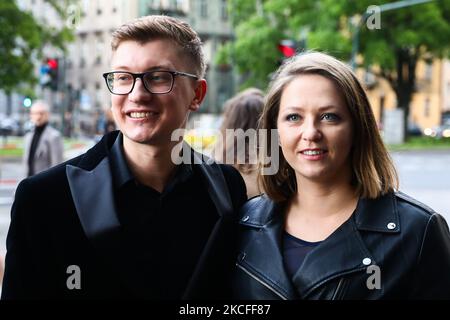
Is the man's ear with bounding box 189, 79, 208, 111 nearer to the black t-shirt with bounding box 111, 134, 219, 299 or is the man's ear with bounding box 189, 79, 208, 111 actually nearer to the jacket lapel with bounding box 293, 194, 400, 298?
the black t-shirt with bounding box 111, 134, 219, 299

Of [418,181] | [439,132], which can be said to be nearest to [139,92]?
[418,181]

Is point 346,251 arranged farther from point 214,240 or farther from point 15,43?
point 15,43

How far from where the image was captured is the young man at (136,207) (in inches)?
89.5

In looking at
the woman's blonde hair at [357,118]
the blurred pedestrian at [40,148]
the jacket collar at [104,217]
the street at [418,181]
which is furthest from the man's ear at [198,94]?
the street at [418,181]

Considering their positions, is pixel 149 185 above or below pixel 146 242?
above

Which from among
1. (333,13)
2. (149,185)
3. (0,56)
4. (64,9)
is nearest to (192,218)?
(149,185)

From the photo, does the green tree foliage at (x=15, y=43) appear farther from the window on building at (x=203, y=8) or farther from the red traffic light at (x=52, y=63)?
the window on building at (x=203, y=8)

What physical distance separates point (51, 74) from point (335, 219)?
17.2 meters

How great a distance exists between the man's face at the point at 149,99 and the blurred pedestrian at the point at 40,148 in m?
6.44

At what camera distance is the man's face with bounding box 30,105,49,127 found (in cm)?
880

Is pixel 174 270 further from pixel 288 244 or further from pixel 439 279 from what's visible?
pixel 439 279

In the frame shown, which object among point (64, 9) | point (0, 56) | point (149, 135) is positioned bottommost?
point (149, 135)
